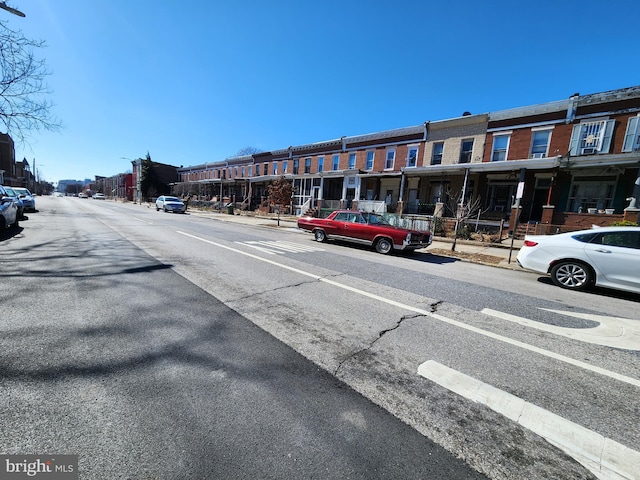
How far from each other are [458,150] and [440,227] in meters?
6.66

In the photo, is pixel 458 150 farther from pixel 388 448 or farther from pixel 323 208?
pixel 388 448

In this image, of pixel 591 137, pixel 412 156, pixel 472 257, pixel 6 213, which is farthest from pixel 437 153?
pixel 6 213

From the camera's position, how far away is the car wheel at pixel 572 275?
634 cm

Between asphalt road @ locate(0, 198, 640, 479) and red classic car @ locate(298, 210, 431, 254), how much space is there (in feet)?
14.9

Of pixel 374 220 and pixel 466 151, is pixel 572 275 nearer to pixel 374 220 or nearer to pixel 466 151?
pixel 374 220

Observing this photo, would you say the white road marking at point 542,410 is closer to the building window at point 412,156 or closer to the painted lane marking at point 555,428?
the painted lane marking at point 555,428

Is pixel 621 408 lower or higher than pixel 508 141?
lower

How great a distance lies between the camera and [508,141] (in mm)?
17844

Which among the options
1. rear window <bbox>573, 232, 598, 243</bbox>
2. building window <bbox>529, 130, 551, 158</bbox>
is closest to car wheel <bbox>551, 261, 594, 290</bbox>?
rear window <bbox>573, 232, 598, 243</bbox>

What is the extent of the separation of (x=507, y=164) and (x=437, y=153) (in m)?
5.46

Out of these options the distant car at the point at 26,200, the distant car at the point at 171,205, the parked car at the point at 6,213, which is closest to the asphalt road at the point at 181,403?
the parked car at the point at 6,213

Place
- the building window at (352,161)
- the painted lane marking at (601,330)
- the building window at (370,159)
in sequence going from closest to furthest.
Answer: the painted lane marking at (601,330) → the building window at (370,159) → the building window at (352,161)

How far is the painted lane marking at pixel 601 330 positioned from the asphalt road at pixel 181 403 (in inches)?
130

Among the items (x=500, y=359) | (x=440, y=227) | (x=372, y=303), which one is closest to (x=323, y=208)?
(x=440, y=227)
